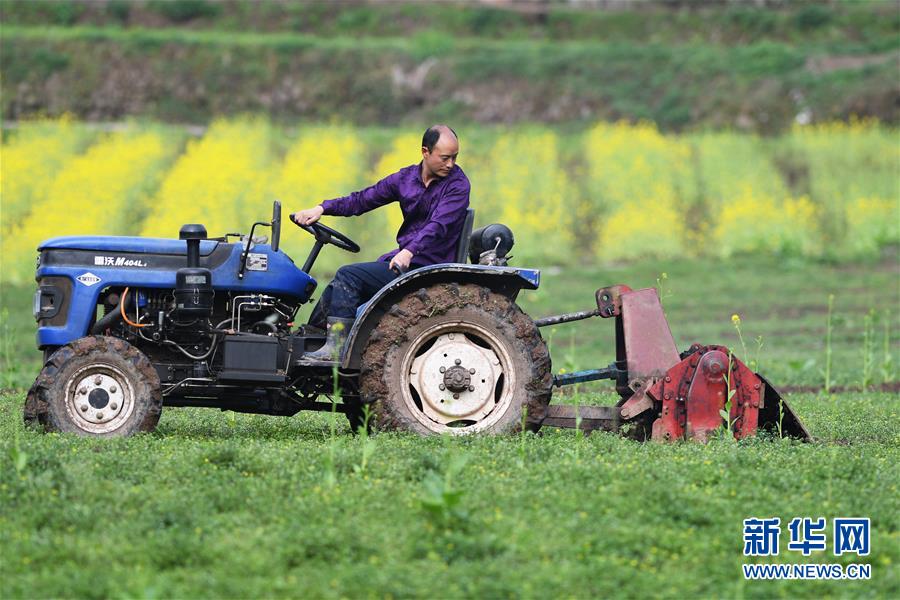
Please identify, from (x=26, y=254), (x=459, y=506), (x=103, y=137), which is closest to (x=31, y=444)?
(x=459, y=506)

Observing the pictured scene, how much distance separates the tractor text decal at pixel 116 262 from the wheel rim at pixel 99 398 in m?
0.69

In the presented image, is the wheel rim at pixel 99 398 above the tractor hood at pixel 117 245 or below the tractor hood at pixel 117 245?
below

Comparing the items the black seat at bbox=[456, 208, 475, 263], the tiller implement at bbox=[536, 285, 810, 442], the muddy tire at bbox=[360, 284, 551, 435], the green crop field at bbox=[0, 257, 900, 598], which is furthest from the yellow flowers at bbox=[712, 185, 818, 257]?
the muddy tire at bbox=[360, 284, 551, 435]

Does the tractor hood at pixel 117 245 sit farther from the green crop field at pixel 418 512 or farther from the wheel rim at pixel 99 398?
the green crop field at pixel 418 512

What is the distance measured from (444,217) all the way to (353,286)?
2.25 ft

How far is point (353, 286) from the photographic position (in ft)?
27.9

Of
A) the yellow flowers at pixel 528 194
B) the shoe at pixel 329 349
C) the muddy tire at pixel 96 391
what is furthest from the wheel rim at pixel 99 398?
the yellow flowers at pixel 528 194

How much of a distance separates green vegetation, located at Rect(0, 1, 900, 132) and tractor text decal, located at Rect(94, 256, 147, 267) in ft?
76.2

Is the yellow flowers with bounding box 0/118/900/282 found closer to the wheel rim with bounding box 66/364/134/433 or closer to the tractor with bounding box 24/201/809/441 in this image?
the tractor with bounding box 24/201/809/441

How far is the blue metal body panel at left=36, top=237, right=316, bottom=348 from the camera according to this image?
27.5 ft

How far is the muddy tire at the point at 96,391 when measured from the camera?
26.4 feet

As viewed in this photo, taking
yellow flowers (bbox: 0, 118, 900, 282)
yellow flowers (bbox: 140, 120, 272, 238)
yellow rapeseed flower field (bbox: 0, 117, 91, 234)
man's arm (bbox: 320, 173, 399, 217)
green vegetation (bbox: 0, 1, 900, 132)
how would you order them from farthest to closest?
green vegetation (bbox: 0, 1, 900, 132), yellow rapeseed flower field (bbox: 0, 117, 91, 234), yellow flowers (bbox: 0, 118, 900, 282), yellow flowers (bbox: 140, 120, 272, 238), man's arm (bbox: 320, 173, 399, 217)

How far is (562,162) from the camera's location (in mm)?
27859

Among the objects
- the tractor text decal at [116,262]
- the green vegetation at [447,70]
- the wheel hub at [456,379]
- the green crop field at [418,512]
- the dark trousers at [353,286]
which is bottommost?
the green crop field at [418,512]
